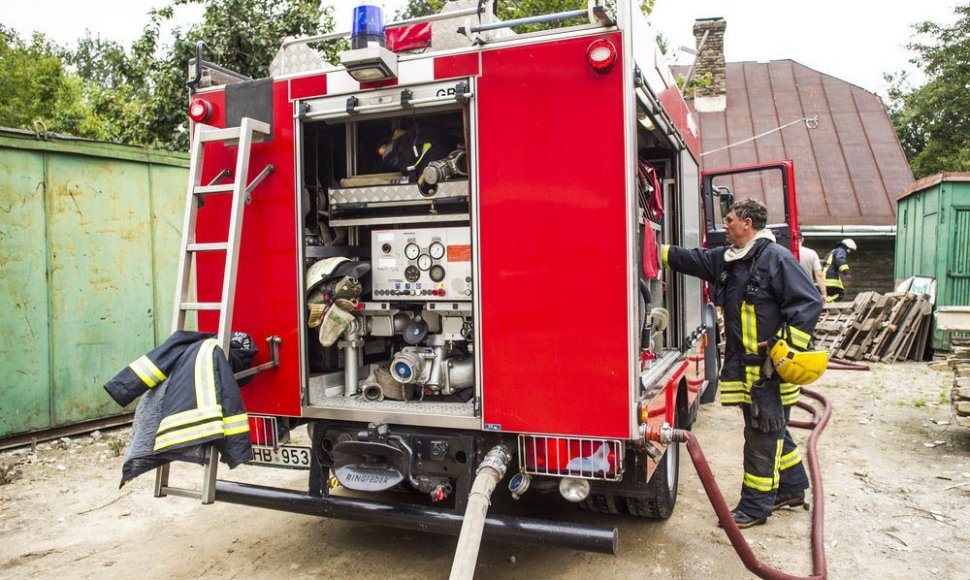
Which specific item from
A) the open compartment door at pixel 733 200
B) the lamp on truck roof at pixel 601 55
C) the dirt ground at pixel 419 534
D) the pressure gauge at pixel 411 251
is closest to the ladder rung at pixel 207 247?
the pressure gauge at pixel 411 251

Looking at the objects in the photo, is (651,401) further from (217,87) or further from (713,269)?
(217,87)

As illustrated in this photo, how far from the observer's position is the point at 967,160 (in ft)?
66.2

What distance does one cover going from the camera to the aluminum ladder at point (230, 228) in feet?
11.0

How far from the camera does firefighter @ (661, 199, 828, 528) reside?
4023mm

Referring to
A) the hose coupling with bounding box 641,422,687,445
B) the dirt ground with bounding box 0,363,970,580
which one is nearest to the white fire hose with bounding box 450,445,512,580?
the hose coupling with bounding box 641,422,687,445

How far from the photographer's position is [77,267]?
641cm

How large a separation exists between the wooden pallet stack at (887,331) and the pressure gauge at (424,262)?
906 centimetres

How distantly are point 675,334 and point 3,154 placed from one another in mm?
5752

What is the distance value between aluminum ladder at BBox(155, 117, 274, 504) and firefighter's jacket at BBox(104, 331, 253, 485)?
19 centimetres

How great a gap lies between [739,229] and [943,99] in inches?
887

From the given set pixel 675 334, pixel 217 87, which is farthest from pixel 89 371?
pixel 675 334

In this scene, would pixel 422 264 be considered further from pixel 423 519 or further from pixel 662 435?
pixel 662 435

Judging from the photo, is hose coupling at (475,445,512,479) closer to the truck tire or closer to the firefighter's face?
the truck tire

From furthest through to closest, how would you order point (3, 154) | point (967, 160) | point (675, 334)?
point (967, 160) → point (3, 154) → point (675, 334)
